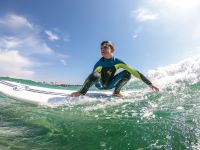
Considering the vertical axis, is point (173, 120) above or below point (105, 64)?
below

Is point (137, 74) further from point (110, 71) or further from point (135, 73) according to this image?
point (110, 71)

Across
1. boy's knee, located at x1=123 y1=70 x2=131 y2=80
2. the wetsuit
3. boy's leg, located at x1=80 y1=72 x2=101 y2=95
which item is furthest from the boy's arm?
boy's leg, located at x1=80 y1=72 x2=101 y2=95

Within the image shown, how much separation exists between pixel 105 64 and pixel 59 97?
209 centimetres

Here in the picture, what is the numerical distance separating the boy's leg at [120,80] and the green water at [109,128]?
300 centimetres

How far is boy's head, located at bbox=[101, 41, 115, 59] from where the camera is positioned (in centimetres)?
959

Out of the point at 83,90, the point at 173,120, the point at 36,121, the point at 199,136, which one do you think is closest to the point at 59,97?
the point at 83,90

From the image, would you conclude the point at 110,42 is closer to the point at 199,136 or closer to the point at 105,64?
the point at 105,64

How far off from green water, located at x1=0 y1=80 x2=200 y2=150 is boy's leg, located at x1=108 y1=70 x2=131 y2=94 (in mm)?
2998

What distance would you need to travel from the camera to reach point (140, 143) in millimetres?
4094

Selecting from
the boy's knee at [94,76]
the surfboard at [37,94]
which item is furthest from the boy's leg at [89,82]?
the surfboard at [37,94]

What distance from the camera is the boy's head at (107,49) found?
959 cm

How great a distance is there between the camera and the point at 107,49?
9695 millimetres

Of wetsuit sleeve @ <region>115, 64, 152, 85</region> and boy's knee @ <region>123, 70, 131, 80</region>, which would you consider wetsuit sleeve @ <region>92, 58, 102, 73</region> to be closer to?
wetsuit sleeve @ <region>115, 64, 152, 85</region>

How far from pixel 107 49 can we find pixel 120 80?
127 centimetres
